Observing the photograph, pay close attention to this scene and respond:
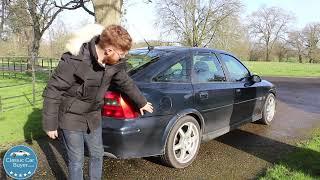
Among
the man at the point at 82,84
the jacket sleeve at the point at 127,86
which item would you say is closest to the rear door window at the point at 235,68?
the jacket sleeve at the point at 127,86

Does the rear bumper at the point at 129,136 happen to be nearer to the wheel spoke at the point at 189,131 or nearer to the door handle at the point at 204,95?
the wheel spoke at the point at 189,131

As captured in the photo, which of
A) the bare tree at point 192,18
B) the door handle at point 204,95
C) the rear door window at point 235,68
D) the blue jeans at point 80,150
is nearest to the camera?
the blue jeans at point 80,150

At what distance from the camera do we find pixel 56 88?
329 centimetres

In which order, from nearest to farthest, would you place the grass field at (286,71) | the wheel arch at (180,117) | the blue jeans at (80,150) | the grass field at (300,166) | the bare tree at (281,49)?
the blue jeans at (80,150), the grass field at (300,166), the wheel arch at (180,117), the grass field at (286,71), the bare tree at (281,49)

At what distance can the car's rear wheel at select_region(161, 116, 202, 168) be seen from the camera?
500cm

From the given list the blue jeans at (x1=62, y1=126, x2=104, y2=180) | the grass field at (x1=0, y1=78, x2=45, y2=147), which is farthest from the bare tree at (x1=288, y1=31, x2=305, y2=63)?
the blue jeans at (x1=62, y1=126, x2=104, y2=180)

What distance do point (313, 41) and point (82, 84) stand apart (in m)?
76.8

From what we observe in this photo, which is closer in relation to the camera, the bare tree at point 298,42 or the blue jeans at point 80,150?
the blue jeans at point 80,150

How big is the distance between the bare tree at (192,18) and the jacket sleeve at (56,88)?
3536 centimetres

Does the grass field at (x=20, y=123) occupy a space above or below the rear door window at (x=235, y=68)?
below

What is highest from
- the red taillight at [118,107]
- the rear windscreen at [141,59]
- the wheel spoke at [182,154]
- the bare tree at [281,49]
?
the bare tree at [281,49]

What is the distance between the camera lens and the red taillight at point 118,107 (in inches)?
178

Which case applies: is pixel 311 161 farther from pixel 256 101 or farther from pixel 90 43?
pixel 90 43

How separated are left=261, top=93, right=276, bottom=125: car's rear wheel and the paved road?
14cm
